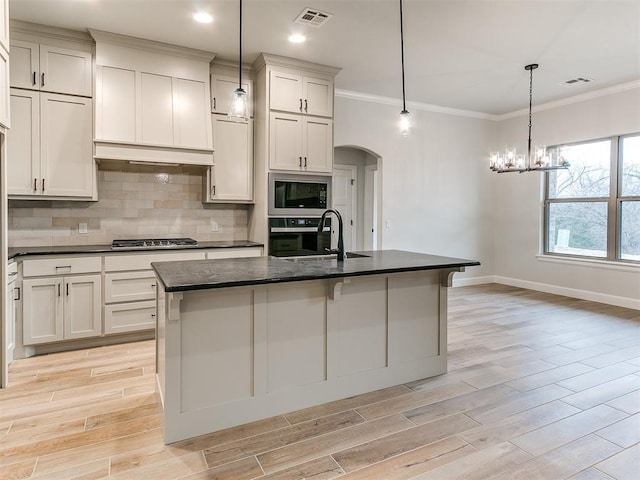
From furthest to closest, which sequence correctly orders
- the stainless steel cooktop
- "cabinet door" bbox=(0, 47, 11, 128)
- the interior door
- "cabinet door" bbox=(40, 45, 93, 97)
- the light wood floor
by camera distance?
the interior door < the stainless steel cooktop < "cabinet door" bbox=(40, 45, 93, 97) < "cabinet door" bbox=(0, 47, 11, 128) < the light wood floor

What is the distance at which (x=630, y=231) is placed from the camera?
5.21m

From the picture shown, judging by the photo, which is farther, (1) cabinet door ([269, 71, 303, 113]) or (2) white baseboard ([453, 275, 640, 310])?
(2) white baseboard ([453, 275, 640, 310])

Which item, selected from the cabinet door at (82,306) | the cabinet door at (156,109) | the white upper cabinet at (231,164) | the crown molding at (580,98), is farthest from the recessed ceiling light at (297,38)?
the crown molding at (580,98)

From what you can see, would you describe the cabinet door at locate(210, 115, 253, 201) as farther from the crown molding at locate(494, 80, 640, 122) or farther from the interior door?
the crown molding at locate(494, 80, 640, 122)

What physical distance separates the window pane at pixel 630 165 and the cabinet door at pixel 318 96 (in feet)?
13.1

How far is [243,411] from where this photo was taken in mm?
2312

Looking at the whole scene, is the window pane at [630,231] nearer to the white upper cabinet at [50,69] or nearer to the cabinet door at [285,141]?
the cabinet door at [285,141]

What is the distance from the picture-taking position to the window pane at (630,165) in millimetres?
5113

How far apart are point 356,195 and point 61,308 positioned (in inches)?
194

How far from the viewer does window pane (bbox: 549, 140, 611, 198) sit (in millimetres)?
5484

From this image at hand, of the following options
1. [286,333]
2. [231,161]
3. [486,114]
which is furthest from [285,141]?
[486,114]

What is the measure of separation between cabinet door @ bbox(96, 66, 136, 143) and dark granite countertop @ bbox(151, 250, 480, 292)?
1879mm

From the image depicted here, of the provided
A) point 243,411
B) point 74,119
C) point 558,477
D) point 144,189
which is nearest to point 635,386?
point 558,477

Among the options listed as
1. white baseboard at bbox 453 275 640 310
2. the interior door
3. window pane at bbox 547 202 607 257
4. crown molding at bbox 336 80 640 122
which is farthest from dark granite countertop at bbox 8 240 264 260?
window pane at bbox 547 202 607 257
